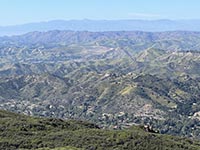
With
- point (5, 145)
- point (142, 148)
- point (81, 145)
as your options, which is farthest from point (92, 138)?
point (5, 145)

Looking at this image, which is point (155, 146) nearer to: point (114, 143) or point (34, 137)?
point (114, 143)

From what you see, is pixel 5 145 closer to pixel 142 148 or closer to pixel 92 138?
pixel 92 138

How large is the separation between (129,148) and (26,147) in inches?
1605

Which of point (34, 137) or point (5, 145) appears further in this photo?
point (34, 137)

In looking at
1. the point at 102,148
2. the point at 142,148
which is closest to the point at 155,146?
the point at 142,148

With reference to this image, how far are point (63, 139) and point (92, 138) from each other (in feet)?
39.9

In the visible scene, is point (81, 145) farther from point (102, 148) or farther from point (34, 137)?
point (34, 137)

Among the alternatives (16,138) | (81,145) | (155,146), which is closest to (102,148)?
(81,145)

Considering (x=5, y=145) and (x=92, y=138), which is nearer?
(x=5, y=145)

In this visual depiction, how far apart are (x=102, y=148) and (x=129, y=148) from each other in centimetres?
1120

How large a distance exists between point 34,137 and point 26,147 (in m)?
12.3

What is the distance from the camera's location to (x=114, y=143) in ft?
648

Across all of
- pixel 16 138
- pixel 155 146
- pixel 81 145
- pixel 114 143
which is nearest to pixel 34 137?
pixel 16 138

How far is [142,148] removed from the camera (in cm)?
19350
